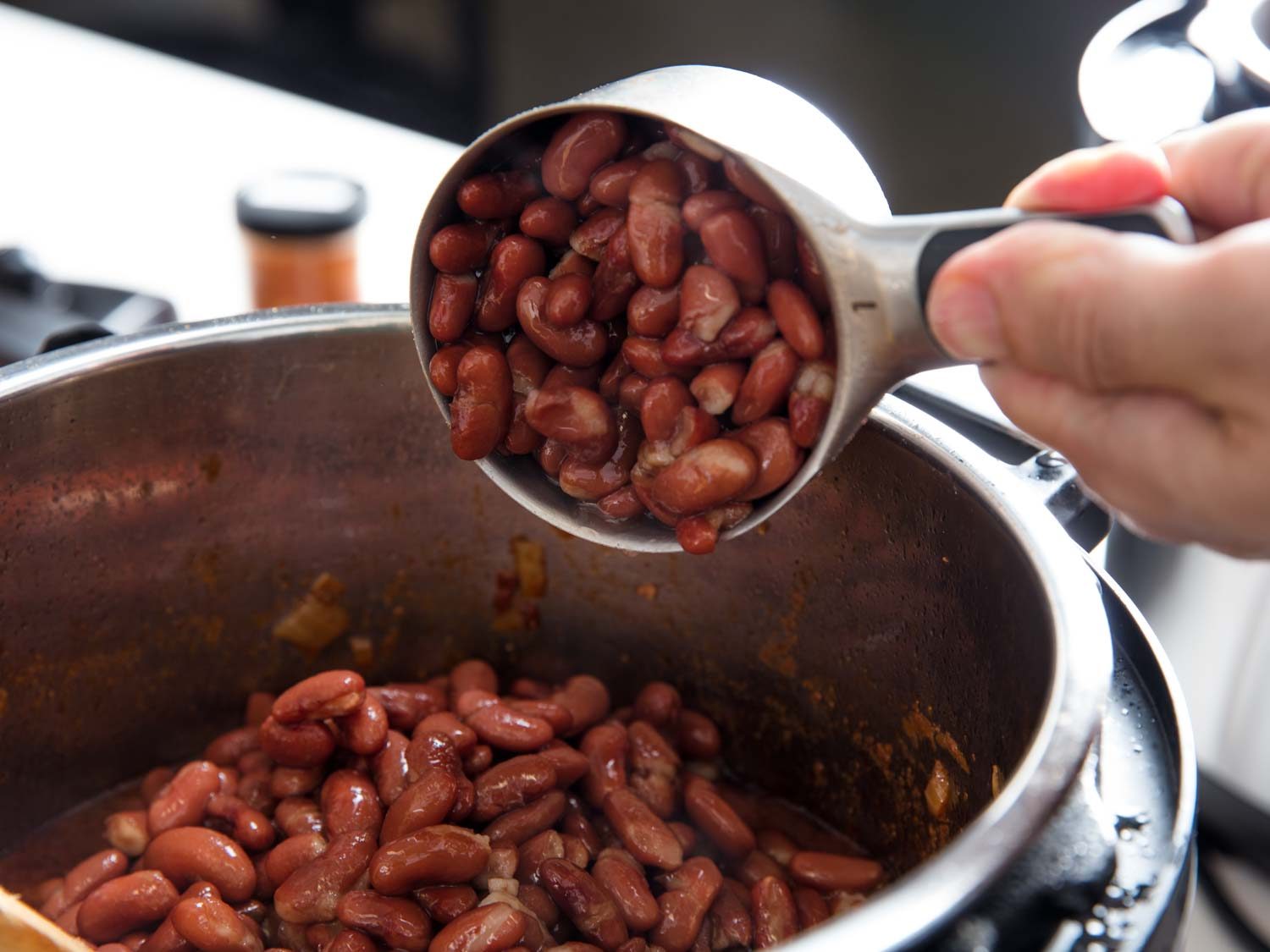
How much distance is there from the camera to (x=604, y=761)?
3.08 feet

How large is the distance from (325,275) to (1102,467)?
878mm

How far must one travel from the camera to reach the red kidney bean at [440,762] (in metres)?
0.87

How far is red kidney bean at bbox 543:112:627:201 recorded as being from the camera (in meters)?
0.70

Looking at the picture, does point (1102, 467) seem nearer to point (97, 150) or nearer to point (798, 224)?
point (798, 224)

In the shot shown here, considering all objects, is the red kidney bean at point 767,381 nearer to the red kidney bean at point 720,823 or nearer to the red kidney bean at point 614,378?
the red kidney bean at point 614,378

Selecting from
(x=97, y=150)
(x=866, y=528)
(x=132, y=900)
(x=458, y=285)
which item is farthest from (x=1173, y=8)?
(x=97, y=150)

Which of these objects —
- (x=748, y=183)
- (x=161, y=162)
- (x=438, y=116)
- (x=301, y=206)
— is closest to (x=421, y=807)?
(x=748, y=183)

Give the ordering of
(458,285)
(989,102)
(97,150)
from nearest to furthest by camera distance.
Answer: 1. (458,285)
2. (989,102)
3. (97,150)

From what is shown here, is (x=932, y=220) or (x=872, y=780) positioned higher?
(x=932, y=220)

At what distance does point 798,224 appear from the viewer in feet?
2.02

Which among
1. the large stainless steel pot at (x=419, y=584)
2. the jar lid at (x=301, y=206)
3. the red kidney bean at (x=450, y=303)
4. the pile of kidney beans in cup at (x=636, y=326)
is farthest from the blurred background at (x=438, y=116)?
the red kidney bean at (x=450, y=303)

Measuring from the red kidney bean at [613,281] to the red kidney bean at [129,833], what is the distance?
52cm

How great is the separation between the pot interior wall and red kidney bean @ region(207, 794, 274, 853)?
12cm

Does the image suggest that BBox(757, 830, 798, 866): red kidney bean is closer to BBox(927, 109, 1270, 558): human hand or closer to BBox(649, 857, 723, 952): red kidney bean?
BBox(649, 857, 723, 952): red kidney bean
